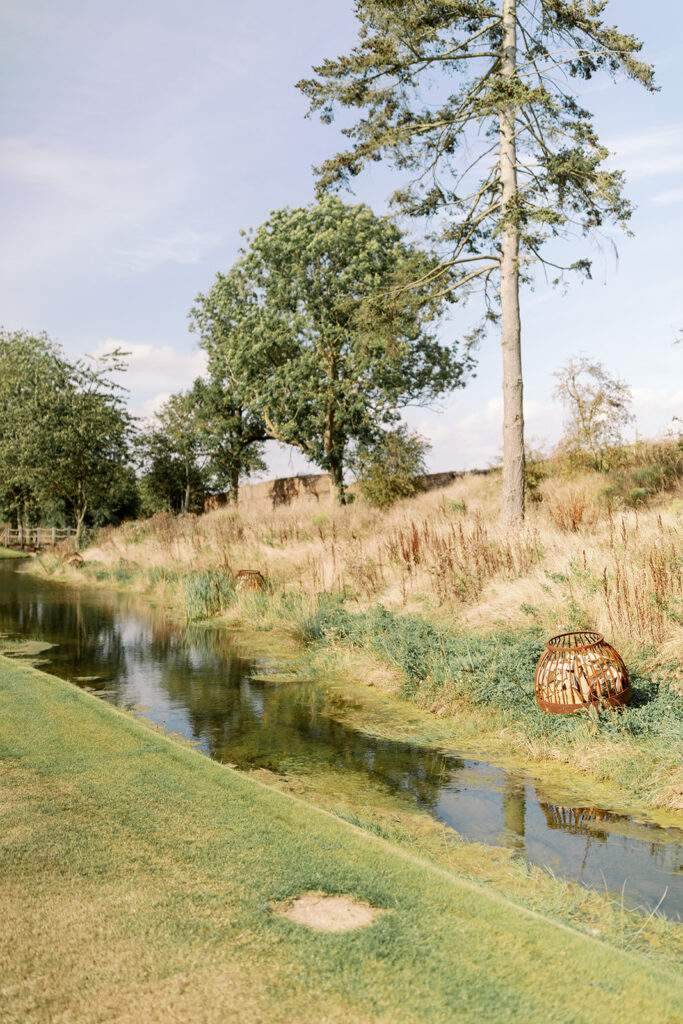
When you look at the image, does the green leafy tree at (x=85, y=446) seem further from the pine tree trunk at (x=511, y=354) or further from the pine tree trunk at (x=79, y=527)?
the pine tree trunk at (x=511, y=354)

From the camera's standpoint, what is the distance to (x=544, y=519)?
13516 millimetres

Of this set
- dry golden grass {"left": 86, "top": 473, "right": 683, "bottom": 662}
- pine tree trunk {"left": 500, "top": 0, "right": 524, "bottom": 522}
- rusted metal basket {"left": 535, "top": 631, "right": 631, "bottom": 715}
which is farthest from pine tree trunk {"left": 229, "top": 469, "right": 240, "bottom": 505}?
rusted metal basket {"left": 535, "top": 631, "right": 631, "bottom": 715}

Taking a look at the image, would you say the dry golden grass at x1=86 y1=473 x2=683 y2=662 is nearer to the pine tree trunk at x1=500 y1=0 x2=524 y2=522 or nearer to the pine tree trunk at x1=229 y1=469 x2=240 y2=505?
the pine tree trunk at x1=500 y1=0 x2=524 y2=522

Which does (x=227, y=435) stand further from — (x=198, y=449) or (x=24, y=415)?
(x=24, y=415)

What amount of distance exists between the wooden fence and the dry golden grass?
24486mm

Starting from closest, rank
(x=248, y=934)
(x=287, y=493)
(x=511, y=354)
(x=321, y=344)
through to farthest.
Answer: (x=248, y=934) → (x=511, y=354) → (x=321, y=344) → (x=287, y=493)

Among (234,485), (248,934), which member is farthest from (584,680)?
(234,485)

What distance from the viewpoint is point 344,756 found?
709 cm

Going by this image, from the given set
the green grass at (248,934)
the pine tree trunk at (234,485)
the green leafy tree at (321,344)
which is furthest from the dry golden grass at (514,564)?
the pine tree trunk at (234,485)

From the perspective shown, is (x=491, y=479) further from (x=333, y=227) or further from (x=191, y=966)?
(x=191, y=966)

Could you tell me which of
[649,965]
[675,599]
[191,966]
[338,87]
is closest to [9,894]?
[191,966]

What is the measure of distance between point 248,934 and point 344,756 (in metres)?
4.19

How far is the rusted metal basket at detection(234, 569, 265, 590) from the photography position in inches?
630

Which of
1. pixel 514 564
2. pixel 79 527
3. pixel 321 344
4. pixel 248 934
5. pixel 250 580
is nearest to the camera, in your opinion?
pixel 248 934
